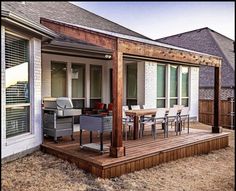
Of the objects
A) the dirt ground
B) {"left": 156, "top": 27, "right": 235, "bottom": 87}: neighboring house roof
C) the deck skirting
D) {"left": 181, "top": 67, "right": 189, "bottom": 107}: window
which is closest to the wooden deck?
the deck skirting

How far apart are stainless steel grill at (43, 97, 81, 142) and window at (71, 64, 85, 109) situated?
110 inches

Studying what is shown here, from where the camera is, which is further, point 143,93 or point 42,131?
point 143,93

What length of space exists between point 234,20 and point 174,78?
10697mm

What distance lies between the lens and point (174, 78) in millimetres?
11938

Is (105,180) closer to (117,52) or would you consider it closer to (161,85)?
(117,52)

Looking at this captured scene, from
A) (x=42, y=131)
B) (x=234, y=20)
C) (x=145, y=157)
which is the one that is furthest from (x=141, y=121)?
(x=234, y=20)

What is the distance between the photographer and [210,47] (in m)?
18.8

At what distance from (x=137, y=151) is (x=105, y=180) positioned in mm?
1188

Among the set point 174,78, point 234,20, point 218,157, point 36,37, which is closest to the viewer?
point 234,20

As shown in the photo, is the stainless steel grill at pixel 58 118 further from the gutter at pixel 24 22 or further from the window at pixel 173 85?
the window at pixel 173 85

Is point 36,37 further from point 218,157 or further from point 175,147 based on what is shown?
point 218,157

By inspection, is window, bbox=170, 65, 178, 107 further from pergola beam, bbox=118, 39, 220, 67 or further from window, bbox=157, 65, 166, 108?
pergola beam, bbox=118, 39, 220, 67

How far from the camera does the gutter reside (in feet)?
14.7

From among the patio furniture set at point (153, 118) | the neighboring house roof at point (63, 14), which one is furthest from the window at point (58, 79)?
the patio furniture set at point (153, 118)
